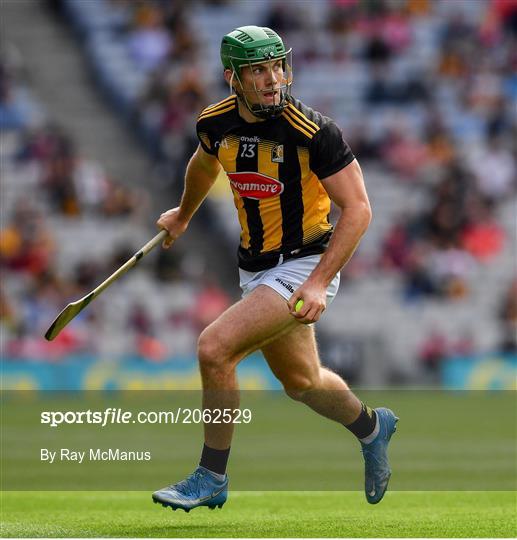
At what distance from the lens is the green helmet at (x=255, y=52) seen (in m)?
7.71

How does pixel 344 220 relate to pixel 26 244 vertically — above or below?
above

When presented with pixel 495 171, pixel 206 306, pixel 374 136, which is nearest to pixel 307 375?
pixel 206 306

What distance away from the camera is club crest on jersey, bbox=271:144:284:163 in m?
7.86

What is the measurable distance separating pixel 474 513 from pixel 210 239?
594 inches

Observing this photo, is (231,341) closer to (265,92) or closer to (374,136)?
(265,92)

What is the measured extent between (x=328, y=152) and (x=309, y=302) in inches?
33.2

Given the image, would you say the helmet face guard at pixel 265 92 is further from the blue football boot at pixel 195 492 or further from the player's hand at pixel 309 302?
the blue football boot at pixel 195 492

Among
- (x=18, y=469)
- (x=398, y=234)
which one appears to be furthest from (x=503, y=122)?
(x=18, y=469)

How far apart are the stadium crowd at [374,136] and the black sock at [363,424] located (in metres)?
11.7

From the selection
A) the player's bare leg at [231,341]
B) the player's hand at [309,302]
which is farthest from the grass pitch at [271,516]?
the player's hand at [309,302]

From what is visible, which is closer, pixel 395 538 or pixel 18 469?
pixel 395 538

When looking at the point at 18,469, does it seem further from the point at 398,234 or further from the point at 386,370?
the point at 398,234

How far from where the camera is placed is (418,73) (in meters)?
25.1

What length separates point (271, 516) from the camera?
837 centimetres
